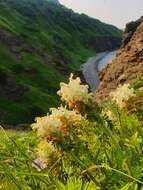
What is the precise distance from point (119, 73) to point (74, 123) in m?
19.1

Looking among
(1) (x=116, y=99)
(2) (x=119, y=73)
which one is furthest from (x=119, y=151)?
(2) (x=119, y=73)

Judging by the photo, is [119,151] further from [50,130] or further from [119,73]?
[119,73]

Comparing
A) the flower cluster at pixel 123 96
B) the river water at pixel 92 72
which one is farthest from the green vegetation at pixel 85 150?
the river water at pixel 92 72

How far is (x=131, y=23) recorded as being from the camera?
63969 mm

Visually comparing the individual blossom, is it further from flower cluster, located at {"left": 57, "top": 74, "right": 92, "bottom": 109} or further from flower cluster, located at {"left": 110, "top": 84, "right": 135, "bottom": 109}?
flower cluster, located at {"left": 110, "top": 84, "right": 135, "bottom": 109}

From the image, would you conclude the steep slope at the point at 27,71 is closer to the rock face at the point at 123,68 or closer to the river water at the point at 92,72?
the river water at the point at 92,72

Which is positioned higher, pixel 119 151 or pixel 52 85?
pixel 52 85

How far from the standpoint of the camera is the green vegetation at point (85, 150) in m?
4.74

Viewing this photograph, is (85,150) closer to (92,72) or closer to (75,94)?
(75,94)

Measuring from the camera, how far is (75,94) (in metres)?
4.82

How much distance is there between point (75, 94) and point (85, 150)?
2.47 feet

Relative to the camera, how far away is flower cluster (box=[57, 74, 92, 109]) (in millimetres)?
4805

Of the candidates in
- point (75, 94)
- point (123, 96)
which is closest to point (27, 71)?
point (123, 96)

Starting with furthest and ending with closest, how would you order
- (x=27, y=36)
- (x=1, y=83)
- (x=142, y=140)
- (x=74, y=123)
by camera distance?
(x=27, y=36) → (x=1, y=83) → (x=142, y=140) → (x=74, y=123)
